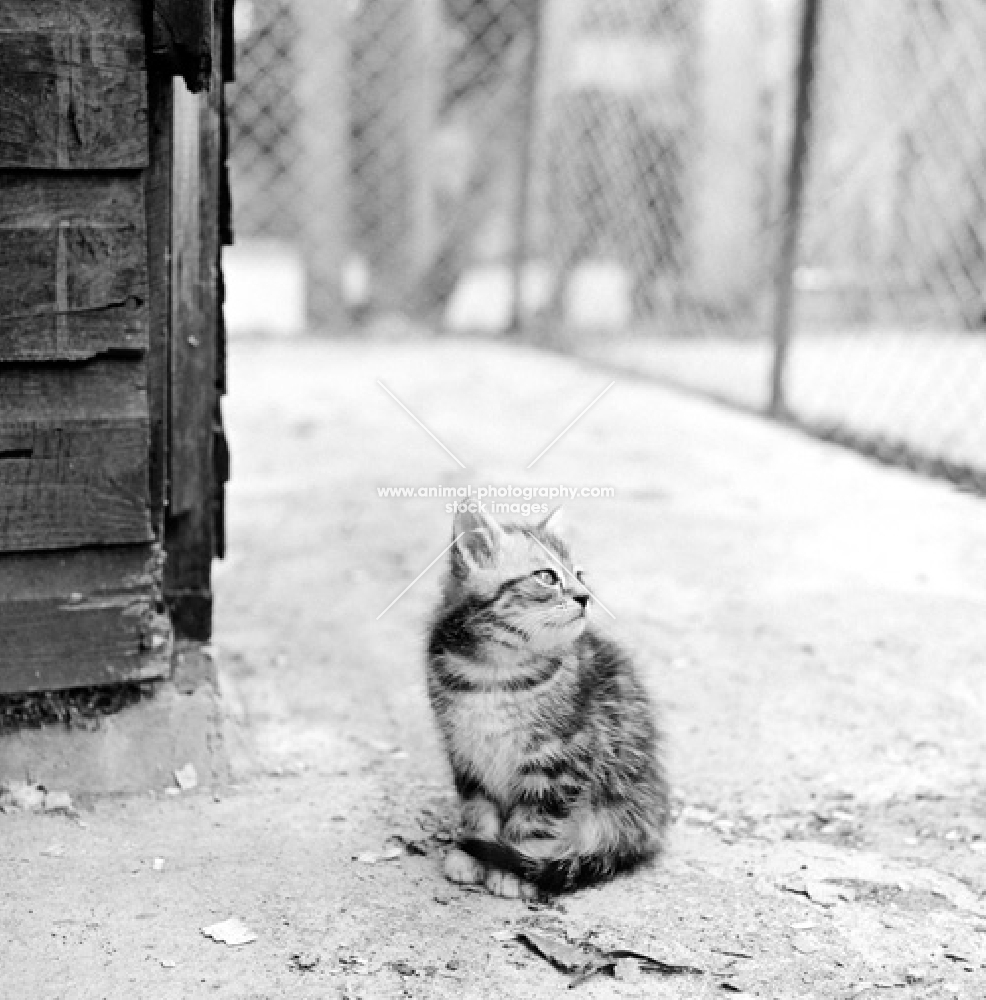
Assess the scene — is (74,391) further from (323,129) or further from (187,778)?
(323,129)

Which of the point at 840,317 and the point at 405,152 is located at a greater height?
the point at 405,152

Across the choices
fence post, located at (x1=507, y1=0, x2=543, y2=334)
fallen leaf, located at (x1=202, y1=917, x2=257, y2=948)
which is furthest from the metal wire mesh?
fallen leaf, located at (x1=202, y1=917, x2=257, y2=948)

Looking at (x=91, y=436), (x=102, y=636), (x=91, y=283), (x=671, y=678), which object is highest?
(x=91, y=283)

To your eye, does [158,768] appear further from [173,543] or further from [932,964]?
[932,964]

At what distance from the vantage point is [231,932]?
A: 8.62ft

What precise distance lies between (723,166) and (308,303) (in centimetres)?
287

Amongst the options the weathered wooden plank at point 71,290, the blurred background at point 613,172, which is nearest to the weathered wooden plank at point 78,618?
the weathered wooden plank at point 71,290

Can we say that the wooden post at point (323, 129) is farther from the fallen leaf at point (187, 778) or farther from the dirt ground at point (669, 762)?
the fallen leaf at point (187, 778)

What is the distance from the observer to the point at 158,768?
3.29m

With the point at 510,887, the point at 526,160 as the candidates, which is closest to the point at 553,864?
Answer: the point at 510,887

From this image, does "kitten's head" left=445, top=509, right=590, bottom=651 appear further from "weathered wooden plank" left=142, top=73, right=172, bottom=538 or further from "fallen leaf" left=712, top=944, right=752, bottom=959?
"weathered wooden plank" left=142, top=73, right=172, bottom=538

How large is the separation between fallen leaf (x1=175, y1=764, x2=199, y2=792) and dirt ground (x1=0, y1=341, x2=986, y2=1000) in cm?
5

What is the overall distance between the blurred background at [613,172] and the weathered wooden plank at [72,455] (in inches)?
232

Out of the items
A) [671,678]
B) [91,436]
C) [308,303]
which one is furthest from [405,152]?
[91,436]
